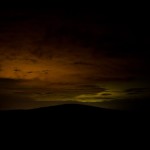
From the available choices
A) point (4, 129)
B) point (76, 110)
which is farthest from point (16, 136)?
point (76, 110)

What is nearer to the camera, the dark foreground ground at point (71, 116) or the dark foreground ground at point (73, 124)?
the dark foreground ground at point (73, 124)

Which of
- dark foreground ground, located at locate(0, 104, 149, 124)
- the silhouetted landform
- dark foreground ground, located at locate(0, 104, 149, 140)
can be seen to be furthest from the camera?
dark foreground ground, located at locate(0, 104, 149, 124)

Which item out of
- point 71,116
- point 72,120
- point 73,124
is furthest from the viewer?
point 71,116

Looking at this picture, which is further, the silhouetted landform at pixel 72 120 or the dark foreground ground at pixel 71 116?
the dark foreground ground at pixel 71 116

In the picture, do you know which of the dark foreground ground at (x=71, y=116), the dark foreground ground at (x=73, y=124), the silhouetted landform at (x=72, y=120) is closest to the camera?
the dark foreground ground at (x=73, y=124)

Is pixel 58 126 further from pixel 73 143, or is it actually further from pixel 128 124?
pixel 128 124

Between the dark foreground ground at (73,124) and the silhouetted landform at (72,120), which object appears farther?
the silhouetted landform at (72,120)

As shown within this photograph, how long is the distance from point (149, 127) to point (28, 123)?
3686mm

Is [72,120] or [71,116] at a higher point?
[71,116]

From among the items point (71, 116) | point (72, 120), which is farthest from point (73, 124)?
point (71, 116)

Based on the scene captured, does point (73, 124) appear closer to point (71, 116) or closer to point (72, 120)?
point (72, 120)

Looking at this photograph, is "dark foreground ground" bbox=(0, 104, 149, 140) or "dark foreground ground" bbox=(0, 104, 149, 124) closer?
"dark foreground ground" bbox=(0, 104, 149, 140)

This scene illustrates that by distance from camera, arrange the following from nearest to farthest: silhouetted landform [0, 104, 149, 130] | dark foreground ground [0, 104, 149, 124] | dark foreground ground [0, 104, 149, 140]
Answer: dark foreground ground [0, 104, 149, 140] → silhouetted landform [0, 104, 149, 130] → dark foreground ground [0, 104, 149, 124]

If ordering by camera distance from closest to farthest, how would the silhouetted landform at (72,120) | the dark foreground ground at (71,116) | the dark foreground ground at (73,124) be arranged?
the dark foreground ground at (73,124), the silhouetted landform at (72,120), the dark foreground ground at (71,116)
